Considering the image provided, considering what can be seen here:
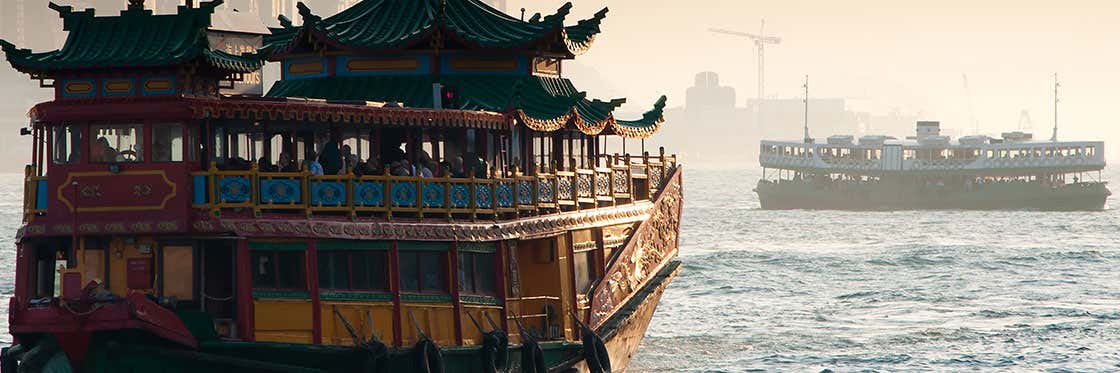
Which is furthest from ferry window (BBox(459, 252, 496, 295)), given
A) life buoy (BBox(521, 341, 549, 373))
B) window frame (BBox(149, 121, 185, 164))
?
window frame (BBox(149, 121, 185, 164))

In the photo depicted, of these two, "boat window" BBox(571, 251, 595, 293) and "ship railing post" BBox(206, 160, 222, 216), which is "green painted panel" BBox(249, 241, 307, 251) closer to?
"ship railing post" BBox(206, 160, 222, 216)

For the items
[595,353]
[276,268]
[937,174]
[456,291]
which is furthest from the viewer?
[937,174]

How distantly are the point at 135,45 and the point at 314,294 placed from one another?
4.21 metres

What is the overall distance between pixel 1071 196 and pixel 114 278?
392ft

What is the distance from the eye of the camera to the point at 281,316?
28.9m

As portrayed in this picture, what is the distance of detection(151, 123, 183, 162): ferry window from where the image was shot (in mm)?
28266

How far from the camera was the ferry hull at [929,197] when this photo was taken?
142 m

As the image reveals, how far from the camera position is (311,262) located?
28812 millimetres

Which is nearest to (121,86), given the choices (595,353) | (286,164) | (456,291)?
(286,164)

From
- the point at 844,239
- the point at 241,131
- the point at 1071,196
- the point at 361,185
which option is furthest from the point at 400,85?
the point at 1071,196

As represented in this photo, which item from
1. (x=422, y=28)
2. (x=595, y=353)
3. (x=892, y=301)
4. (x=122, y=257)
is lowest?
(x=892, y=301)

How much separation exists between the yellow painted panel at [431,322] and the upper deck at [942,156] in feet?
394

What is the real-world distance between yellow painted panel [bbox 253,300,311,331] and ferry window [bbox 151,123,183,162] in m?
2.31

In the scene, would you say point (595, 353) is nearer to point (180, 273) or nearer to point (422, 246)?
point (422, 246)
